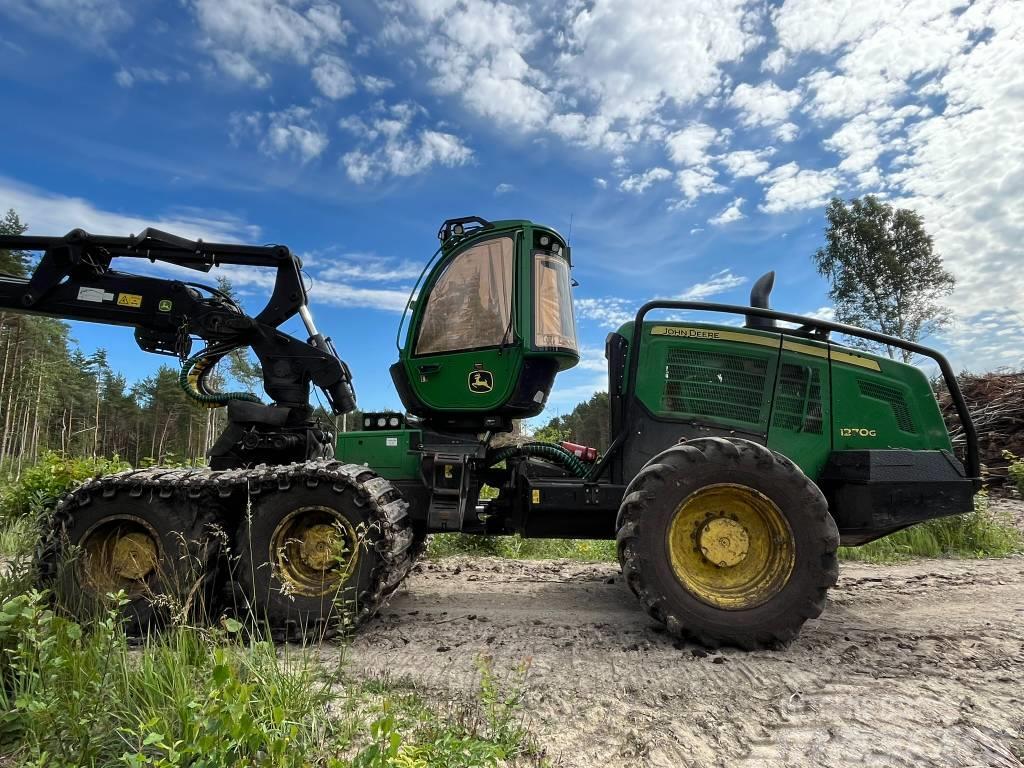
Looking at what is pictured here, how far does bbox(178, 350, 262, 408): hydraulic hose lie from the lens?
5363 mm

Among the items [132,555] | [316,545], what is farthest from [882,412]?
[132,555]

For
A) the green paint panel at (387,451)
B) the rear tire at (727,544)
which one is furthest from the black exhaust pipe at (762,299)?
the green paint panel at (387,451)

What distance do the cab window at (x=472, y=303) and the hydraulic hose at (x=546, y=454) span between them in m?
0.96

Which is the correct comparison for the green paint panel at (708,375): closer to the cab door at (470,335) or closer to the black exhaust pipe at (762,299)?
the black exhaust pipe at (762,299)

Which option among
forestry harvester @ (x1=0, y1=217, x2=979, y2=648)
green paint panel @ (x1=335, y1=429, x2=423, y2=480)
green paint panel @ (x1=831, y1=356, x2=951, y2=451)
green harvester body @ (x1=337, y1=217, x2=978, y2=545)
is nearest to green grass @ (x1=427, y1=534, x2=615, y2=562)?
forestry harvester @ (x1=0, y1=217, x2=979, y2=648)

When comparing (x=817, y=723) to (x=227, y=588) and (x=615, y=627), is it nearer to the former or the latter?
(x=615, y=627)

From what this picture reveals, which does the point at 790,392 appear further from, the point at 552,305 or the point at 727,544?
the point at 552,305

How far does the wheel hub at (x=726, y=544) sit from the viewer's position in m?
4.04

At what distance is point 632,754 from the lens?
8.27ft

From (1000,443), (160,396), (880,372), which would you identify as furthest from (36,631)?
(160,396)

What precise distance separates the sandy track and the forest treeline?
816 cm

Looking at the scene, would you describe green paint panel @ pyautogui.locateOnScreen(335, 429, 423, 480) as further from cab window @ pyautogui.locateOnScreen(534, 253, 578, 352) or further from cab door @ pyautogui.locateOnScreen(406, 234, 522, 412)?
cab window @ pyautogui.locateOnScreen(534, 253, 578, 352)

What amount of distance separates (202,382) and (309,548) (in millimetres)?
2265

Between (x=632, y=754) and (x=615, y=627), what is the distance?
1882mm
